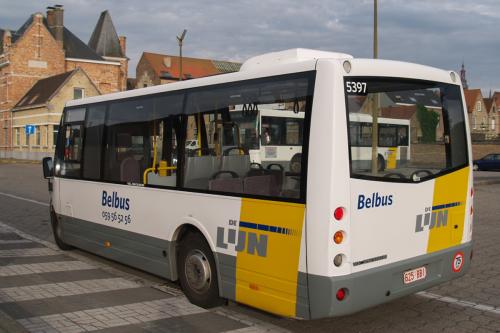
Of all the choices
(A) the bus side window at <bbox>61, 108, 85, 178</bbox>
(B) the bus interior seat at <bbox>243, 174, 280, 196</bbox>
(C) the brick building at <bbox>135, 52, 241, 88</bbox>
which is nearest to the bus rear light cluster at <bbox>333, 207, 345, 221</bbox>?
(B) the bus interior seat at <bbox>243, 174, 280, 196</bbox>

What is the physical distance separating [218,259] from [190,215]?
0.67 meters

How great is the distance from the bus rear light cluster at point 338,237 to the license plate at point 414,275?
0.95 meters

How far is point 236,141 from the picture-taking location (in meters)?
6.32

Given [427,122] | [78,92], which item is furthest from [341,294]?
[78,92]

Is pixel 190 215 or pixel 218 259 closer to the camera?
pixel 218 259

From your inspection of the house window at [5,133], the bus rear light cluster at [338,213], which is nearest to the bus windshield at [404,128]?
the bus rear light cluster at [338,213]

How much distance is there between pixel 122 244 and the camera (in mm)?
7402

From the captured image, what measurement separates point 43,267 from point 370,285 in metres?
5.26

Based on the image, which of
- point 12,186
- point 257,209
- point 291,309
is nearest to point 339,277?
point 291,309

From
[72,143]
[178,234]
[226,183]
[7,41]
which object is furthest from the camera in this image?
[7,41]

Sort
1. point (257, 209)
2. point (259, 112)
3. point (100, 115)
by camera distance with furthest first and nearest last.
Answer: point (100, 115)
point (259, 112)
point (257, 209)

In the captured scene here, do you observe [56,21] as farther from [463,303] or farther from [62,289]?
[463,303]

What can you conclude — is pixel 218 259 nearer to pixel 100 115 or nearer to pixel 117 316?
pixel 117 316

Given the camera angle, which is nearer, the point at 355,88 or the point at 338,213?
the point at 338,213
